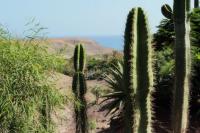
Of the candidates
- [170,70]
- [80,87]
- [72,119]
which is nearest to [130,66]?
[80,87]

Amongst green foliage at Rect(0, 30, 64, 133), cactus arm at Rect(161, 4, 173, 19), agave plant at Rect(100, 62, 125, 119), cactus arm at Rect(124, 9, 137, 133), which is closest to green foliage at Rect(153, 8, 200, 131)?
cactus arm at Rect(161, 4, 173, 19)

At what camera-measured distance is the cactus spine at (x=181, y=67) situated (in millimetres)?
15031

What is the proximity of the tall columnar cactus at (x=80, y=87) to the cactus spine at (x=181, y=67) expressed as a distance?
3.67 metres

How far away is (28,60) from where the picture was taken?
17.1 m

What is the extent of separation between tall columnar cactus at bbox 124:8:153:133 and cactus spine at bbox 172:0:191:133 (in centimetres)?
176

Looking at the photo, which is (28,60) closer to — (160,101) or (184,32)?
(184,32)

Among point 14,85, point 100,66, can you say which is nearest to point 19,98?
point 14,85

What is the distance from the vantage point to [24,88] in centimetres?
1667

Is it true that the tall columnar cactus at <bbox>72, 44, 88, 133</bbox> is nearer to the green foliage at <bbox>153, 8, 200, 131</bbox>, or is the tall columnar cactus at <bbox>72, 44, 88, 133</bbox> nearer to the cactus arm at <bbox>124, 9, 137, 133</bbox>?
the green foliage at <bbox>153, 8, 200, 131</bbox>

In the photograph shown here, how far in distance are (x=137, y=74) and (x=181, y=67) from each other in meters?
2.18

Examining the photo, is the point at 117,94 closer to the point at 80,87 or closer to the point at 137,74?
the point at 80,87

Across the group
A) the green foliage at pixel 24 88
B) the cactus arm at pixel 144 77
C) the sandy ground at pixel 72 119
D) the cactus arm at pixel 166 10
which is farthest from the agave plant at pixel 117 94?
the cactus arm at pixel 144 77

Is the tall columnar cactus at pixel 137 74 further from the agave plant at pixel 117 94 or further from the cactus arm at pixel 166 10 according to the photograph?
the cactus arm at pixel 166 10

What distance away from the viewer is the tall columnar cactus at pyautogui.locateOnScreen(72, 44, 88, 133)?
18.0 metres
